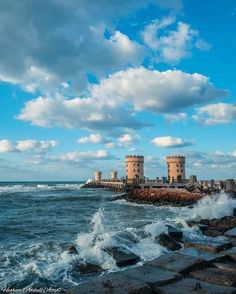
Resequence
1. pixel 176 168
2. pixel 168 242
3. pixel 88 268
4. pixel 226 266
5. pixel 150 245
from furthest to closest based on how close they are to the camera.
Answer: pixel 176 168 < pixel 150 245 < pixel 168 242 < pixel 88 268 < pixel 226 266

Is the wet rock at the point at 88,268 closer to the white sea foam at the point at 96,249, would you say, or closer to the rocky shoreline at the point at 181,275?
the rocky shoreline at the point at 181,275

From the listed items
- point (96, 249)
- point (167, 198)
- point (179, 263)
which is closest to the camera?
point (179, 263)

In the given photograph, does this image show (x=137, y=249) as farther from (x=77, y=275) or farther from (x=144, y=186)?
(x=144, y=186)

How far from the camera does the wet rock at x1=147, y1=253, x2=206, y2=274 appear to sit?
8.20 meters

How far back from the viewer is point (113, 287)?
6789mm

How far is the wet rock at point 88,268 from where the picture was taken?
11.1 metres

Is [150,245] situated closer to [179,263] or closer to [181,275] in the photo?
[179,263]

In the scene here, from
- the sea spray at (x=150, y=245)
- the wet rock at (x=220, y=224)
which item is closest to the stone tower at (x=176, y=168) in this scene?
the wet rock at (x=220, y=224)

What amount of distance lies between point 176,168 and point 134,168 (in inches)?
257

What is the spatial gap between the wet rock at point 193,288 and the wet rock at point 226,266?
1.35 metres

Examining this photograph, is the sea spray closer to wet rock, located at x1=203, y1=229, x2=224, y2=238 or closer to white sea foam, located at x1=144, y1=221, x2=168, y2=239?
white sea foam, located at x1=144, y1=221, x2=168, y2=239

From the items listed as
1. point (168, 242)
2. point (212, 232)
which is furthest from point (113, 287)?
point (212, 232)

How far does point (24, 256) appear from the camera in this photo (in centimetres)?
1316

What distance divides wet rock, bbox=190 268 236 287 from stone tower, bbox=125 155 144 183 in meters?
50.2
